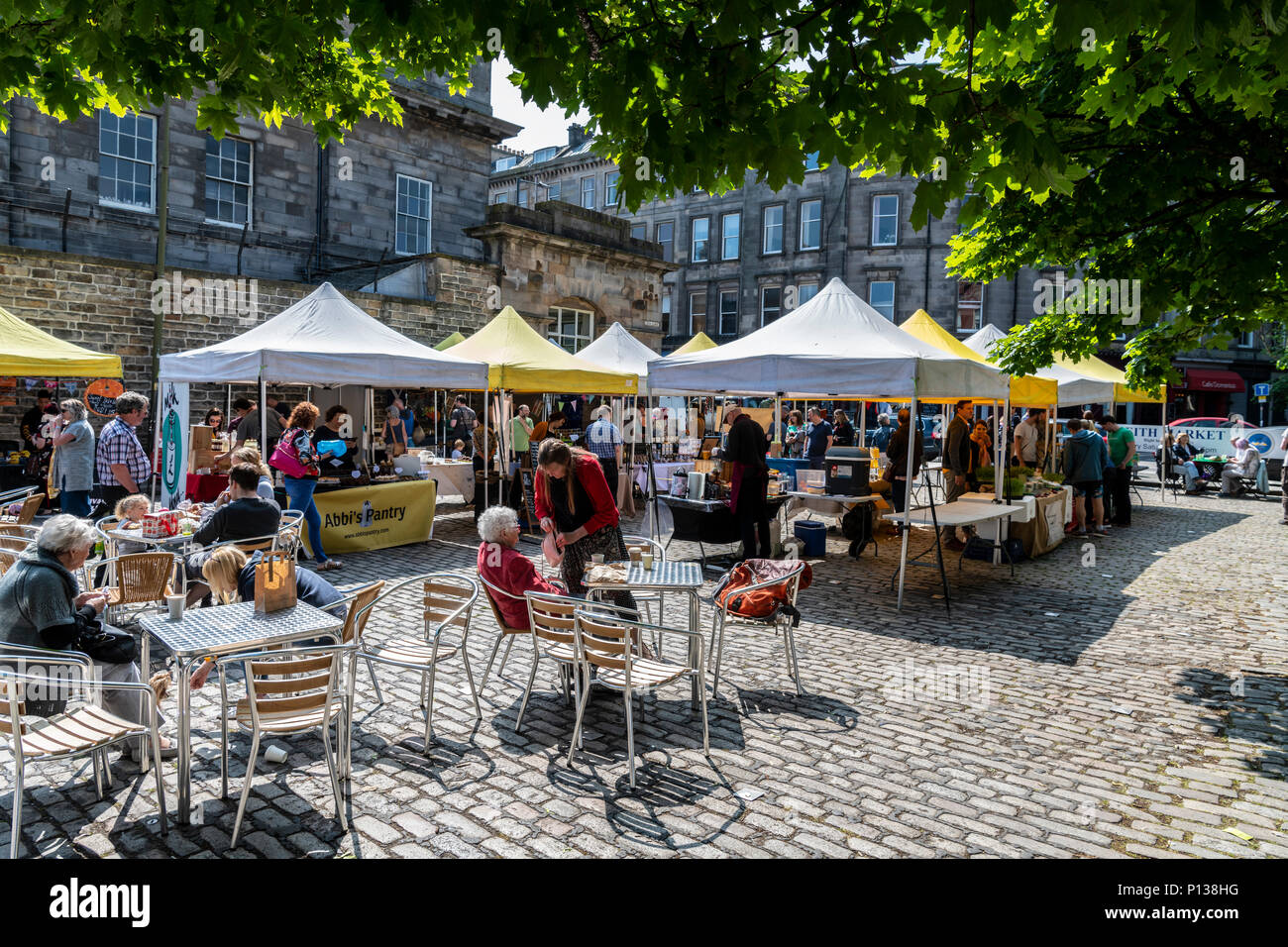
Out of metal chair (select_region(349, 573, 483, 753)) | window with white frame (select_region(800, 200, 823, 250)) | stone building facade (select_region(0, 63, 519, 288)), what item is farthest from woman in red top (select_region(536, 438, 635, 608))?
window with white frame (select_region(800, 200, 823, 250))

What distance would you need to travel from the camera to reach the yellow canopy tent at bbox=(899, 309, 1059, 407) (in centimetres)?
1249

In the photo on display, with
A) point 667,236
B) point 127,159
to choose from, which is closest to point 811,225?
point 667,236

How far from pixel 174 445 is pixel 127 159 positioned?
36.3ft

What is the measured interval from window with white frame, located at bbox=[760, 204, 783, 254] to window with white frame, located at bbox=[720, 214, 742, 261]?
130cm

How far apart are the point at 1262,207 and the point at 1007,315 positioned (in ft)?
102

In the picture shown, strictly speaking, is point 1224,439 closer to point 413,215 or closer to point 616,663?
point 413,215

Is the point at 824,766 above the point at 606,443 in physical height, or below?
below

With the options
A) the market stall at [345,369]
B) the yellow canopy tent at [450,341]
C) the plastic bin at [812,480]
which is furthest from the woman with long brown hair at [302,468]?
the yellow canopy tent at [450,341]

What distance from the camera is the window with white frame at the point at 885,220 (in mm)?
38125

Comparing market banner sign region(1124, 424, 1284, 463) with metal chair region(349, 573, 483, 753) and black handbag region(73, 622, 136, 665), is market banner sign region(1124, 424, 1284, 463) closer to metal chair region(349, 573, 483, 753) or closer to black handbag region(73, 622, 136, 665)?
metal chair region(349, 573, 483, 753)

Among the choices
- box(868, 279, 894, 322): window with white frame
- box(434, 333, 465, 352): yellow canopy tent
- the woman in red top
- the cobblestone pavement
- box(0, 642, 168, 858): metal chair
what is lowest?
the cobblestone pavement

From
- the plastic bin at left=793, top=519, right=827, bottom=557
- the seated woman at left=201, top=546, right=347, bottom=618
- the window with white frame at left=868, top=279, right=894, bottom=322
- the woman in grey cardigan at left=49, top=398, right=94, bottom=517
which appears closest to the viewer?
the seated woman at left=201, top=546, right=347, bottom=618

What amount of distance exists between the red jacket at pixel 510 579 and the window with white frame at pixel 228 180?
18156mm

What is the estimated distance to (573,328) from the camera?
25094 mm
